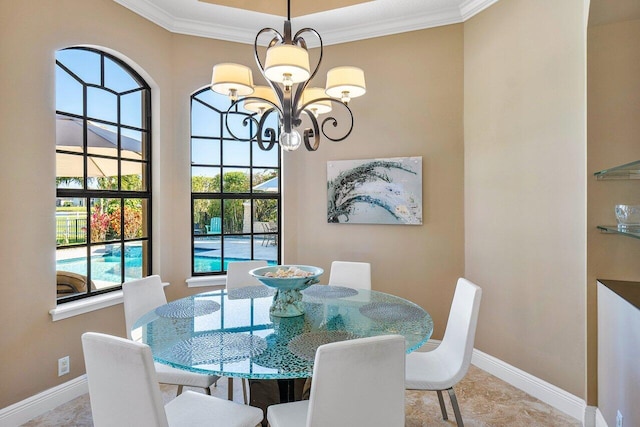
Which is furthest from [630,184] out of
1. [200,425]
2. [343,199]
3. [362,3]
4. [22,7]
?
[22,7]

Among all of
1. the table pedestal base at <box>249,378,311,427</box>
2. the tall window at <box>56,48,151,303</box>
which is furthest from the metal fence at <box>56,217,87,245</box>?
the table pedestal base at <box>249,378,311,427</box>

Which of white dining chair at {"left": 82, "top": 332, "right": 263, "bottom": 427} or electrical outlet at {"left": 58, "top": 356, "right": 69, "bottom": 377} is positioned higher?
white dining chair at {"left": 82, "top": 332, "right": 263, "bottom": 427}

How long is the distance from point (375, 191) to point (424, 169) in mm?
492

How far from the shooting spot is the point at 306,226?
3.85 meters

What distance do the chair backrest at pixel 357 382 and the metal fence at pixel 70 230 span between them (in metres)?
2.37

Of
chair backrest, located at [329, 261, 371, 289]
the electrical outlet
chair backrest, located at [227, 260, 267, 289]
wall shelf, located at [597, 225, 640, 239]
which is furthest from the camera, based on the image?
chair backrest, located at [227, 260, 267, 289]

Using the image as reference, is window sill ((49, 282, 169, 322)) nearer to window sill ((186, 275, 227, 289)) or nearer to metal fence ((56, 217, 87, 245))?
metal fence ((56, 217, 87, 245))

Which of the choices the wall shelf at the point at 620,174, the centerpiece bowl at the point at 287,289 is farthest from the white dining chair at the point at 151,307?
the wall shelf at the point at 620,174

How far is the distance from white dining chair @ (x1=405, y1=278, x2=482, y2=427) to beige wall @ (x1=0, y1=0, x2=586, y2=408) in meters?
0.87

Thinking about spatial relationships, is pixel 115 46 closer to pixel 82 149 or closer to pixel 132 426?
pixel 82 149

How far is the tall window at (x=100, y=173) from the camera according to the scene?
2.73 m

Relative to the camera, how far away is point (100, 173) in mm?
2988

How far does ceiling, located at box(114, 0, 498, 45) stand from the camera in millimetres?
3209

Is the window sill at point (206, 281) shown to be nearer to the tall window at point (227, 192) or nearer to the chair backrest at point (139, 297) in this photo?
the tall window at point (227, 192)
